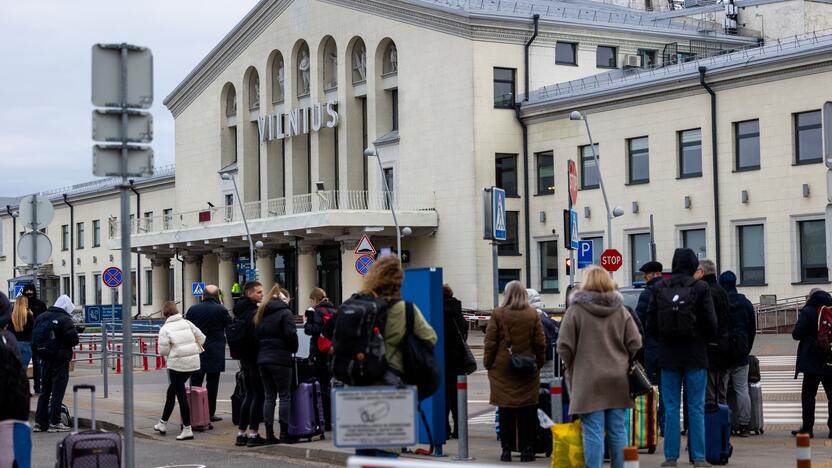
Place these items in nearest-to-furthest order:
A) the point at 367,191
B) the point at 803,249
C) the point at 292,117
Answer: the point at 803,249, the point at 367,191, the point at 292,117

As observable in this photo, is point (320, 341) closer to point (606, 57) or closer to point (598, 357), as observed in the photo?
point (598, 357)

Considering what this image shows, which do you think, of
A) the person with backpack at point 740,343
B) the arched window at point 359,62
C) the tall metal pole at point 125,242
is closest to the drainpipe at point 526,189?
the arched window at point 359,62

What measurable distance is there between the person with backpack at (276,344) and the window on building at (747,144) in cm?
3120

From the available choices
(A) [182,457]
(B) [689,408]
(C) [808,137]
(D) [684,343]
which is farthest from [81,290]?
(D) [684,343]

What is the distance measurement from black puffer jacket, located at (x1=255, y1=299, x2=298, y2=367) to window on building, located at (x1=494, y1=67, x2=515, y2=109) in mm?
38730

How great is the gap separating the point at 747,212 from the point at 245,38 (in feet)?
102

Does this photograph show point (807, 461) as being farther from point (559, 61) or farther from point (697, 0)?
point (697, 0)

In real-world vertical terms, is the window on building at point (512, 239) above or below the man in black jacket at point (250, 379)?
above

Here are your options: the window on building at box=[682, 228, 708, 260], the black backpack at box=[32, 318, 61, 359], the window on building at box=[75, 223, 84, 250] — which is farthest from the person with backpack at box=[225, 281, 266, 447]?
the window on building at box=[75, 223, 84, 250]

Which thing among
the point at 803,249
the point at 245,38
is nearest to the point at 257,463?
the point at 803,249

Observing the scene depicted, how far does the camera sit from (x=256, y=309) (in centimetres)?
1631

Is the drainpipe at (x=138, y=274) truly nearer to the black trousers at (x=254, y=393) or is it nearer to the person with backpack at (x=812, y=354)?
the black trousers at (x=254, y=393)

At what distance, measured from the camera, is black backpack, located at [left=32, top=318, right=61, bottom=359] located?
727 inches

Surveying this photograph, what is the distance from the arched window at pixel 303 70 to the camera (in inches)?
2491
